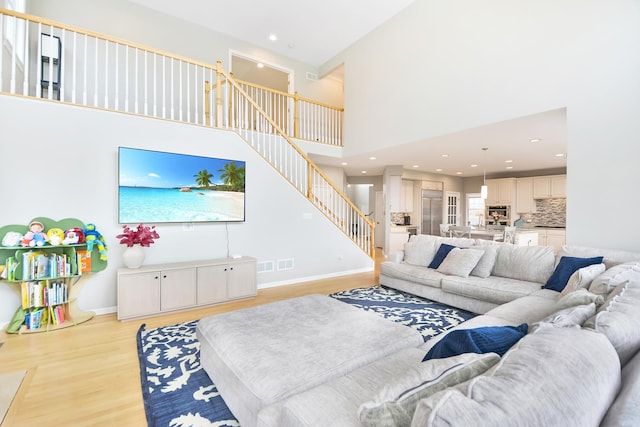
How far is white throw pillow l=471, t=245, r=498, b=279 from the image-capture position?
3.88 m

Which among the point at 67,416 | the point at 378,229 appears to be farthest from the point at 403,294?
the point at 378,229

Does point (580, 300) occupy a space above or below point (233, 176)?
below

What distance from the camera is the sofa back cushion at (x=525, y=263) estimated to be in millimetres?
3562

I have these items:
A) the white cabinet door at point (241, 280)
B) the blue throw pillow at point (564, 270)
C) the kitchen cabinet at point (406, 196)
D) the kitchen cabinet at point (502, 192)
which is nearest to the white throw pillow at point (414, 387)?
the blue throw pillow at point (564, 270)

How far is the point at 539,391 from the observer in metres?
0.71

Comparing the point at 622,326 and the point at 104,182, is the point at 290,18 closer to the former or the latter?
the point at 104,182

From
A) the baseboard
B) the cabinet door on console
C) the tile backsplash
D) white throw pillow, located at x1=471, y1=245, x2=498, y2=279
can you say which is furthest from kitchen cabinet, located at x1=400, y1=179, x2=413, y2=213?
the cabinet door on console

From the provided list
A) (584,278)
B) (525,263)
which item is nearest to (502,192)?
(525,263)

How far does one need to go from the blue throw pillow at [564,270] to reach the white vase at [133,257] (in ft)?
15.7

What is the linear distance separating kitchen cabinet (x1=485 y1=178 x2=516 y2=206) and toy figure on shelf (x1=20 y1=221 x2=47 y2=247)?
10.6m

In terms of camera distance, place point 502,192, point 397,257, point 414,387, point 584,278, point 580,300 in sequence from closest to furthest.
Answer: point 414,387, point 580,300, point 584,278, point 397,257, point 502,192

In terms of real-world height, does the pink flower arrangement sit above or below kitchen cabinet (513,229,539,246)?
above

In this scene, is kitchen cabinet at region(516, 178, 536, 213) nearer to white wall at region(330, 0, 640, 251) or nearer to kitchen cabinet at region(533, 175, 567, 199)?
kitchen cabinet at region(533, 175, 567, 199)

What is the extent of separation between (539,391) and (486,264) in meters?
3.62
